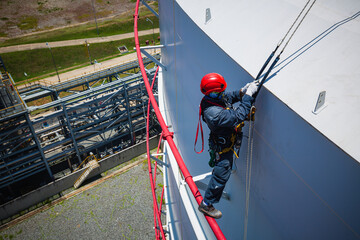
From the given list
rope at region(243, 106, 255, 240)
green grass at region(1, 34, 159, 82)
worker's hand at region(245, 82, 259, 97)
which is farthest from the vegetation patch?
worker's hand at region(245, 82, 259, 97)

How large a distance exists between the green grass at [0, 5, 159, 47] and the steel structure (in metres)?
24.0

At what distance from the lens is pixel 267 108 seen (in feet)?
13.1

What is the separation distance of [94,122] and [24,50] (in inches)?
1067

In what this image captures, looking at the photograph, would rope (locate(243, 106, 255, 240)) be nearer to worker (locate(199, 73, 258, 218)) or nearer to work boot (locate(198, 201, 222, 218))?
worker (locate(199, 73, 258, 218))

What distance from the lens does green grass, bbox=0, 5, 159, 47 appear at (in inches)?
1673

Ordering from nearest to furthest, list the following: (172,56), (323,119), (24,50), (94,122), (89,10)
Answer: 1. (323,119)
2. (172,56)
3. (94,122)
4. (24,50)
5. (89,10)

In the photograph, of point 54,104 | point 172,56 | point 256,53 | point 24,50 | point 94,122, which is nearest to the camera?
point 256,53

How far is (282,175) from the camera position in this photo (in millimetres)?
3857

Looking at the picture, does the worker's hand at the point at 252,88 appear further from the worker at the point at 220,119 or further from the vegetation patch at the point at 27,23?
the vegetation patch at the point at 27,23

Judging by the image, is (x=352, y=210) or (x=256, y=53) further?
(x=256, y=53)

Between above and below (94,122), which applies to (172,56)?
above

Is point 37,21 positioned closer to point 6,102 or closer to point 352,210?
point 6,102

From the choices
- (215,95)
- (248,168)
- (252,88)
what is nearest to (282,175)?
(248,168)

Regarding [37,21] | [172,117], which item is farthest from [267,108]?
[37,21]
